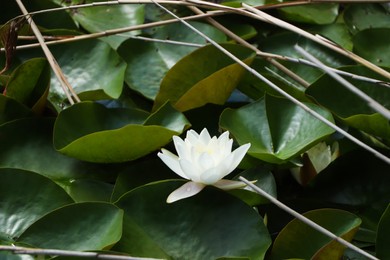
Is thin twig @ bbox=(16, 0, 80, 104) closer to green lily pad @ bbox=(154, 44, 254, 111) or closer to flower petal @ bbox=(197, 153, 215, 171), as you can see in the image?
green lily pad @ bbox=(154, 44, 254, 111)

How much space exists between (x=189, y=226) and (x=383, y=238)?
0.70 feet

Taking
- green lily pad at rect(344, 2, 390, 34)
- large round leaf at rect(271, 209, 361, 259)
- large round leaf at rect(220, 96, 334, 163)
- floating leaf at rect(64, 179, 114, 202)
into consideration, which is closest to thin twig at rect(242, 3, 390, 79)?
large round leaf at rect(220, 96, 334, 163)

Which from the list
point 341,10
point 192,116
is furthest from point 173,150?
point 341,10

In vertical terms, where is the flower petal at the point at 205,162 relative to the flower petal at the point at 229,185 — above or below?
above

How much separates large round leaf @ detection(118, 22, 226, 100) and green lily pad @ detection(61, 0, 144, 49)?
8cm

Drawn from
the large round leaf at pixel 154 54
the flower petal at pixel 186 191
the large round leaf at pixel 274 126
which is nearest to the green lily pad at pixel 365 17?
the large round leaf at pixel 154 54

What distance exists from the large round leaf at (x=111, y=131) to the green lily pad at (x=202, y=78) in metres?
0.07

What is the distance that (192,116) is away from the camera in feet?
3.10

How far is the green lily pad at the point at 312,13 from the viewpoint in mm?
1264

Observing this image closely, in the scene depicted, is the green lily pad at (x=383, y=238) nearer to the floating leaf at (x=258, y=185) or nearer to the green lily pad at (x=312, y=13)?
the floating leaf at (x=258, y=185)

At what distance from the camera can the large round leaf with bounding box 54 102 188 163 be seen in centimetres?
83

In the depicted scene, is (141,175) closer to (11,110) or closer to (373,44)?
(11,110)

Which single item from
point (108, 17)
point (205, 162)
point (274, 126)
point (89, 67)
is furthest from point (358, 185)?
point (108, 17)

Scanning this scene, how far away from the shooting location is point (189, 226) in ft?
2.40
